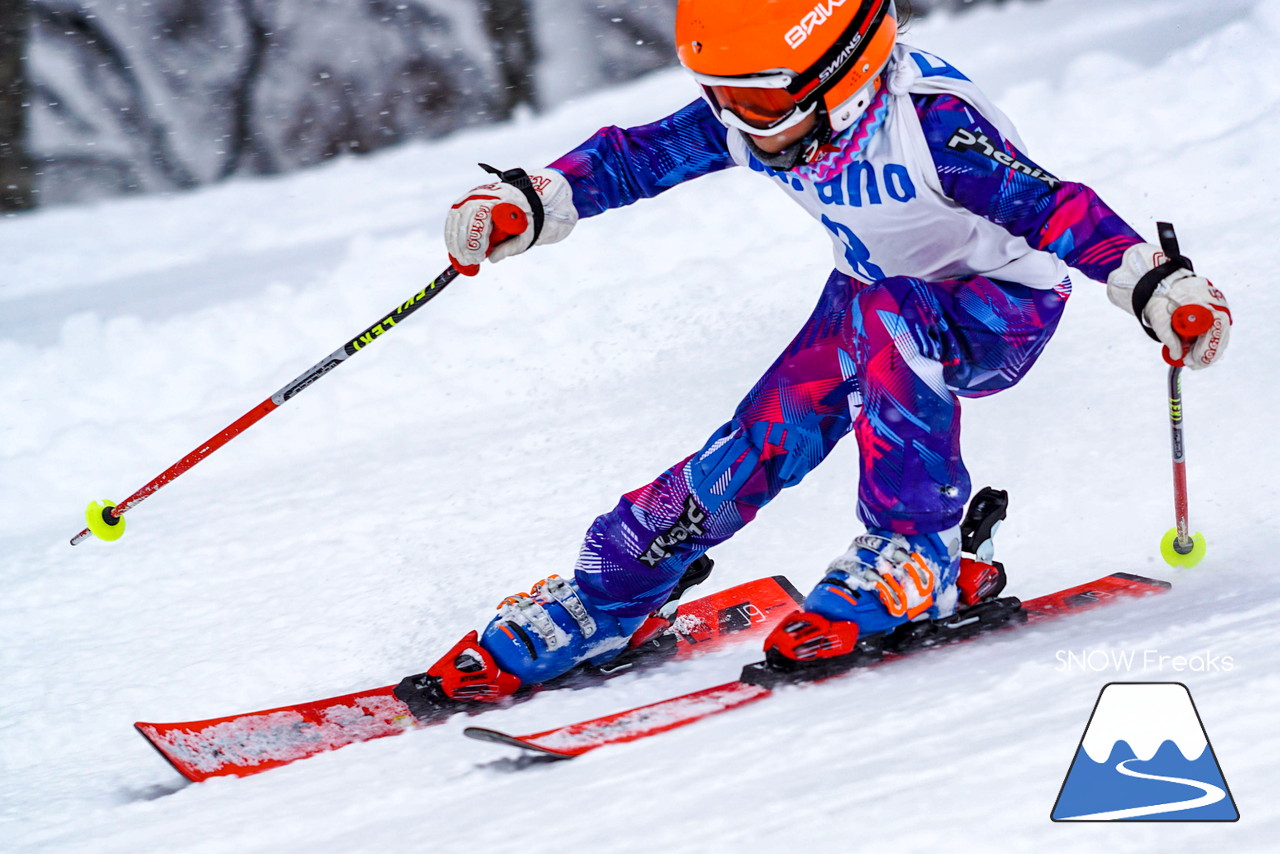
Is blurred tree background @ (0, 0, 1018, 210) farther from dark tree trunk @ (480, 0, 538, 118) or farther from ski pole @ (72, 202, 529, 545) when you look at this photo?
ski pole @ (72, 202, 529, 545)

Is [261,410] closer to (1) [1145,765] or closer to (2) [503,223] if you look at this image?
(2) [503,223]

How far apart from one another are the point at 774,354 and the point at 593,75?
9.00ft

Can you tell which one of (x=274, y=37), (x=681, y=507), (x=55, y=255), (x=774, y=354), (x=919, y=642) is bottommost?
(x=919, y=642)

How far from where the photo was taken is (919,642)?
229cm

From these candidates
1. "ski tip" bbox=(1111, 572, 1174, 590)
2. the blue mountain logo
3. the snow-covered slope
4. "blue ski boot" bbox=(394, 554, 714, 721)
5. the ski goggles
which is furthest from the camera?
"ski tip" bbox=(1111, 572, 1174, 590)

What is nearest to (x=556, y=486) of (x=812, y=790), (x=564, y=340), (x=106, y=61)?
(x=564, y=340)

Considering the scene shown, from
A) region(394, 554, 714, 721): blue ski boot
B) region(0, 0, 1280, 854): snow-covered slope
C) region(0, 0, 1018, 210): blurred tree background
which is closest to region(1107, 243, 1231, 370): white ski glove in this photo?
region(0, 0, 1280, 854): snow-covered slope

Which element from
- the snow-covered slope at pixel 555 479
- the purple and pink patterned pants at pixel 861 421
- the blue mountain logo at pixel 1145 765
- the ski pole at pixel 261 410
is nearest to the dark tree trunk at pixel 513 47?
the snow-covered slope at pixel 555 479

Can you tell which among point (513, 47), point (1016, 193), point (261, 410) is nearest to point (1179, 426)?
point (1016, 193)

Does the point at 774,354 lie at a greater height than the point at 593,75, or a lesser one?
lesser

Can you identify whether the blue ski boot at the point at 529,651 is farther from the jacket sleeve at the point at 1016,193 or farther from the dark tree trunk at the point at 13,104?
the dark tree trunk at the point at 13,104

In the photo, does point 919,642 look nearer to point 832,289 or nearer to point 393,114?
point 832,289

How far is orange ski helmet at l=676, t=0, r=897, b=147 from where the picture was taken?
199 centimetres

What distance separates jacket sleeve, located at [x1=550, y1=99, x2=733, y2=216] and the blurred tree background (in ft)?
11.8
